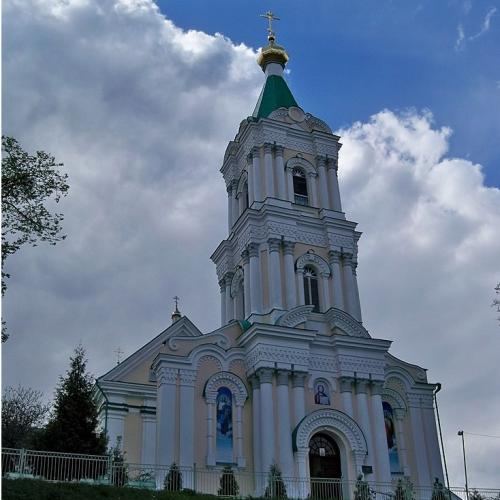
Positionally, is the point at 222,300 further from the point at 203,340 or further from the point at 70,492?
the point at 70,492

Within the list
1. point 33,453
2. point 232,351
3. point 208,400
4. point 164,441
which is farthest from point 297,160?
point 33,453

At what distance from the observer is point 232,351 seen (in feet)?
81.6

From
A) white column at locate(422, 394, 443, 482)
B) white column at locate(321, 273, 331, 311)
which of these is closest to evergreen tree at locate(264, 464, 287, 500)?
white column at locate(422, 394, 443, 482)

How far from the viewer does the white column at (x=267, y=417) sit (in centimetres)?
2259

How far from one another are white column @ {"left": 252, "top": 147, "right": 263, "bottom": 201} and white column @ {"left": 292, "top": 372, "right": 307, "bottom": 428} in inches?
339

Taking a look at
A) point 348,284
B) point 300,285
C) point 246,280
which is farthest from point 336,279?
point 246,280

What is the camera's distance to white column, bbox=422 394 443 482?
26141 millimetres

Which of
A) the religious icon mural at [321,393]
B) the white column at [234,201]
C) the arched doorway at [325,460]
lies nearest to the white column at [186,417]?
the arched doorway at [325,460]

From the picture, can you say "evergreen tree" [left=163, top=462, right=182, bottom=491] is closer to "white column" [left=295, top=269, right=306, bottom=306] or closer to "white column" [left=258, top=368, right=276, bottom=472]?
"white column" [left=258, top=368, right=276, bottom=472]

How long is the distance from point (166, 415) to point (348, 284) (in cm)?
1022

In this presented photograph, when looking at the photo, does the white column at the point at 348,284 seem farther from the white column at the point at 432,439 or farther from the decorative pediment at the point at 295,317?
the white column at the point at 432,439

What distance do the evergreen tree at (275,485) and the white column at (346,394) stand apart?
4.25 metres

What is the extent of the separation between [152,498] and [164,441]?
20.3 ft

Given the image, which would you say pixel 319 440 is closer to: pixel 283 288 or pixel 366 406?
pixel 366 406
